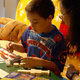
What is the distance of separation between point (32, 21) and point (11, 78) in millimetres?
401

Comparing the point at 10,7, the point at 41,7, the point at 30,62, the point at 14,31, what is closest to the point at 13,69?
the point at 30,62

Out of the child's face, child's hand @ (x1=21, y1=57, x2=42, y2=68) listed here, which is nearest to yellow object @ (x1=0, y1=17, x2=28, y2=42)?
the child's face

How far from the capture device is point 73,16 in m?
0.72

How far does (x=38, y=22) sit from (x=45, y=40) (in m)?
0.14

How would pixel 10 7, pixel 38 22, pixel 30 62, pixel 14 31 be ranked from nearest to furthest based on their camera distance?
pixel 30 62
pixel 38 22
pixel 14 31
pixel 10 7

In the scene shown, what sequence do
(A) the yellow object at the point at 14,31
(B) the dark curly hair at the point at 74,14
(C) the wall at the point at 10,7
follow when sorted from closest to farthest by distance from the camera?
(B) the dark curly hair at the point at 74,14
(A) the yellow object at the point at 14,31
(C) the wall at the point at 10,7

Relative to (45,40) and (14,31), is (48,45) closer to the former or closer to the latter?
(45,40)

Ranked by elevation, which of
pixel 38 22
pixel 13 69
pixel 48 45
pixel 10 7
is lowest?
pixel 13 69

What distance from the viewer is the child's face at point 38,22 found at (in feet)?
2.96

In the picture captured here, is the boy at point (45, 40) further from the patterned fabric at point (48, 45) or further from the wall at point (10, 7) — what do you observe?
the wall at point (10, 7)

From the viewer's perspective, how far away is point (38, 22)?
919mm

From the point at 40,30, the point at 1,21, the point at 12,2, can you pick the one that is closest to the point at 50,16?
the point at 40,30

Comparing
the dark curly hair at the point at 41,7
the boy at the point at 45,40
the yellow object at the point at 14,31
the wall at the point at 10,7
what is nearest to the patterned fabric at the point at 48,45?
the boy at the point at 45,40

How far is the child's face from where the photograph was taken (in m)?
0.90
